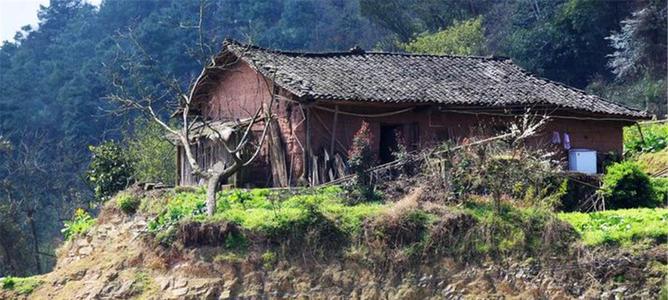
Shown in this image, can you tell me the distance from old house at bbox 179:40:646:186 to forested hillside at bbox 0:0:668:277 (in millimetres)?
8843

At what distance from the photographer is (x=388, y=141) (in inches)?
1032

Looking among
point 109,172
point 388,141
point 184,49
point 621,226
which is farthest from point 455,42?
point 621,226

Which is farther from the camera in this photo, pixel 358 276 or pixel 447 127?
pixel 447 127

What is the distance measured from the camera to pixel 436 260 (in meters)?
19.3

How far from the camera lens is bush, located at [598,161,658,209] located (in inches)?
882

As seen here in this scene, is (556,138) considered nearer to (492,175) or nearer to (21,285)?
(492,175)

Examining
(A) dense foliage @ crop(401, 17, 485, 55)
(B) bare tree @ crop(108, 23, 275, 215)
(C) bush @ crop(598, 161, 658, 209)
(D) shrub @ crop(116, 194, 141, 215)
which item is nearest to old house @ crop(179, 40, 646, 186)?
(B) bare tree @ crop(108, 23, 275, 215)

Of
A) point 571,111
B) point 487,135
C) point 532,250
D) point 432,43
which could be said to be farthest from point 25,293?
point 432,43

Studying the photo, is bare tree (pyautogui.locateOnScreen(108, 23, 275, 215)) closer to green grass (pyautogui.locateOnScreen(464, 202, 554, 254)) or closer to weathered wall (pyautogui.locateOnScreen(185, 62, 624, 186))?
weathered wall (pyautogui.locateOnScreen(185, 62, 624, 186))

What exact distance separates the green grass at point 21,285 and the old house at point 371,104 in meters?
5.37

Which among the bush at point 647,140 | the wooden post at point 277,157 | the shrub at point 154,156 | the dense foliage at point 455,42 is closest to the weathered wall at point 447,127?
the wooden post at point 277,157

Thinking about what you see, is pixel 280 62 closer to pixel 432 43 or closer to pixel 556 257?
pixel 556 257

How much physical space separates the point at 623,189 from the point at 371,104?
240 inches

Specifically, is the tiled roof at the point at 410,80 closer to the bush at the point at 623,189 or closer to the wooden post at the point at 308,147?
the wooden post at the point at 308,147
